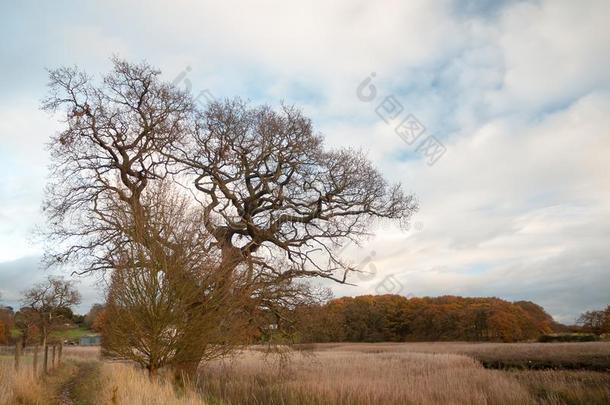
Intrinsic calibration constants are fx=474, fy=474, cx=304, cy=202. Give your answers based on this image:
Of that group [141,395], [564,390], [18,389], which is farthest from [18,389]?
[564,390]

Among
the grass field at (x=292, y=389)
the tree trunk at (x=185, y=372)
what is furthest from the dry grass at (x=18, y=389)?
the tree trunk at (x=185, y=372)

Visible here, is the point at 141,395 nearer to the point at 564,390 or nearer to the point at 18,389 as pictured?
the point at 18,389

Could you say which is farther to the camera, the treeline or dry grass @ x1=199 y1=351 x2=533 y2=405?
the treeline

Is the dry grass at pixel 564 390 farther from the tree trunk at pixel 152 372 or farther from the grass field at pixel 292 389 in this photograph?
the tree trunk at pixel 152 372

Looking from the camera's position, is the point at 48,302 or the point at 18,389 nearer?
the point at 18,389

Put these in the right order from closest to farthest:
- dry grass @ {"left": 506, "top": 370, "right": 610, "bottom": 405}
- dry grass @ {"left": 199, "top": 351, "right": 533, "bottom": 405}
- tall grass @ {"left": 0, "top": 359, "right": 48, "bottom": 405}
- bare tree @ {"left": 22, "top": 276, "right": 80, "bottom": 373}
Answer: tall grass @ {"left": 0, "top": 359, "right": 48, "bottom": 405}, dry grass @ {"left": 199, "top": 351, "right": 533, "bottom": 405}, dry grass @ {"left": 506, "top": 370, "right": 610, "bottom": 405}, bare tree @ {"left": 22, "top": 276, "right": 80, "bottom": 373}

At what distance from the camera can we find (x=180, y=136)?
15805mm

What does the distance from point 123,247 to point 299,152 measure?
22.6ft

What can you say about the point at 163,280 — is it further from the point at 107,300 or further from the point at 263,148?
the point at 263,148

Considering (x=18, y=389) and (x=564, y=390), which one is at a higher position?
(x=18, y=389)

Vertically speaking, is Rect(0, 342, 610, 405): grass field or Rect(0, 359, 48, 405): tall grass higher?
Rect(0, 359, 48, 405): tall grass

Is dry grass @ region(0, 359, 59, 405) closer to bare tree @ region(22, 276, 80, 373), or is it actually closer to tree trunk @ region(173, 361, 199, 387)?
tree trunk @ region(173, 361, 199, 387)

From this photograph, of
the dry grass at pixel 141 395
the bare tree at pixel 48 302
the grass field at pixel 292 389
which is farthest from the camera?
the bare tree at pixel 48 302

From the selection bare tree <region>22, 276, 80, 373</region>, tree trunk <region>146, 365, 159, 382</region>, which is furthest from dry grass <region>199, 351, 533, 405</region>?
bare tree <region>22, 276, 80, 373</region>
